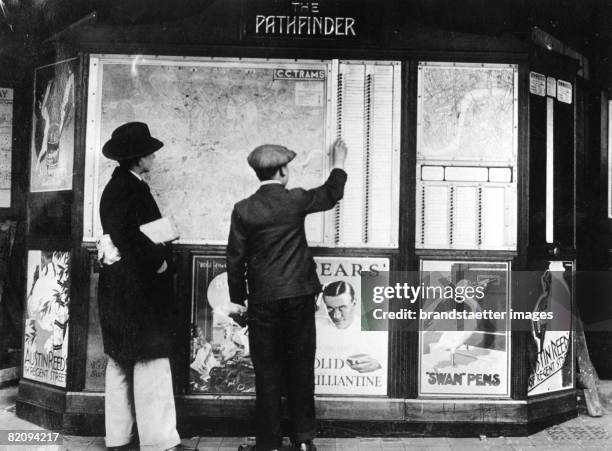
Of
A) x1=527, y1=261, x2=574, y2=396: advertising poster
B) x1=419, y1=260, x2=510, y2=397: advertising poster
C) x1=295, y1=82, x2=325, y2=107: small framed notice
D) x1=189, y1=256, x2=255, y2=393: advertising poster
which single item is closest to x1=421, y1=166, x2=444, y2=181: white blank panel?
x1=419, y1=260, x2=510, y2=397: advertising poster

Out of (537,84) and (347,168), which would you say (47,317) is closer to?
(347,168)

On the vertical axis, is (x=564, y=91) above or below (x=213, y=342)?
above

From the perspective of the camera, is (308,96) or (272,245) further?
(308,96)

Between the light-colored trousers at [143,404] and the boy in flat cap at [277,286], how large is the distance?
1.96 ft

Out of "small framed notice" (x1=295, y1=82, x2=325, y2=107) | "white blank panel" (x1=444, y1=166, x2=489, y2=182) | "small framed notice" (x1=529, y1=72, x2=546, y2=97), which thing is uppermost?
"small framed notice" (x1=529, y1=72, x2=546, y2=97)

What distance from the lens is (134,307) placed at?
3.73m

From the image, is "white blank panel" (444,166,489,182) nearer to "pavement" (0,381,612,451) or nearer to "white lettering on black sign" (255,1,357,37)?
"white lettering on black sign" (255,1,357,37)

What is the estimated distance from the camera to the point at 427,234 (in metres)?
4.38

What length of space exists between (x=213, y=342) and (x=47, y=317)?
1395 millimetres

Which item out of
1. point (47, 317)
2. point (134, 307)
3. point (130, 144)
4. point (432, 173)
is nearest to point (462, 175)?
point (432, 173)

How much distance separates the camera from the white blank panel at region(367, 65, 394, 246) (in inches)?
172

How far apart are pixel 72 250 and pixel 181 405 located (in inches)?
56.9

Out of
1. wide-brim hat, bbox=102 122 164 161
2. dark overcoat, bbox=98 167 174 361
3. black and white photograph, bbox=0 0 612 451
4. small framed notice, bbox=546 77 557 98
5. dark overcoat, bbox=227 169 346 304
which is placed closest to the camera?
dark overcoat, bbox=227 169 346 304

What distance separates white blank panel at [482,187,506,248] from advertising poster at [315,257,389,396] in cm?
79
